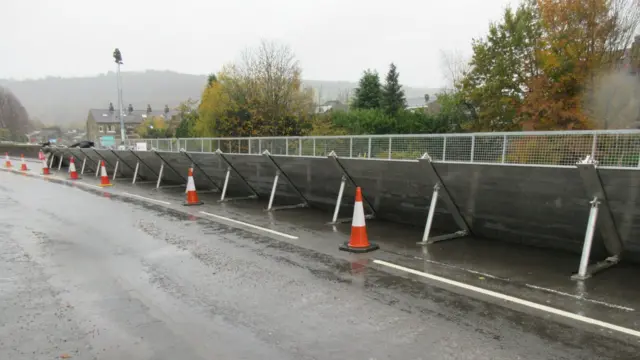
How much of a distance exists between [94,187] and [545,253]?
1570 centimetres

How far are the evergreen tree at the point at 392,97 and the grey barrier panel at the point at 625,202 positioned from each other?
4522 cm

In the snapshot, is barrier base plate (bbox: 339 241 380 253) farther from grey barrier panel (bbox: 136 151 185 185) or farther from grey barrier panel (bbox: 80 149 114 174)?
grey barrier panel (bbox: 80 149 114 174)

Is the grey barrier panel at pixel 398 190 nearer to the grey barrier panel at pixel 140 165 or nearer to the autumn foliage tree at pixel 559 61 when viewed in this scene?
the grey barrier panel at pixel 140 165

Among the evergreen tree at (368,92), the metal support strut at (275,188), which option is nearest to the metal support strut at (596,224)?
the metal support strut at (275,188)

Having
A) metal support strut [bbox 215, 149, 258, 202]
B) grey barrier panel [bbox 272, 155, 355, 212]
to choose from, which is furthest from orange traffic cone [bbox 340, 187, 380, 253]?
metal support strut [bbox 215, 149, 258, 202]

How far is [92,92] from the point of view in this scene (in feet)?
495

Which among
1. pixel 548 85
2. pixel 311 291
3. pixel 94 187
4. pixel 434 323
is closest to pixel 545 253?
pixel 434 323

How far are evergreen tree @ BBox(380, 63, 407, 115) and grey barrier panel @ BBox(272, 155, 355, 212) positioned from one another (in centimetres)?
4073

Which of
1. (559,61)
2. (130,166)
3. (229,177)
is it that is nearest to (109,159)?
(130,166)

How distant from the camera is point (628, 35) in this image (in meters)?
24.7

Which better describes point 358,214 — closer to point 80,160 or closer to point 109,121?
point 80,160

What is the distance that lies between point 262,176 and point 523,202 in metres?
7.24

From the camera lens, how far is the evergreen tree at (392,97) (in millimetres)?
50441

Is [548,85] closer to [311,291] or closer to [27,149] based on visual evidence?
[311,291]
